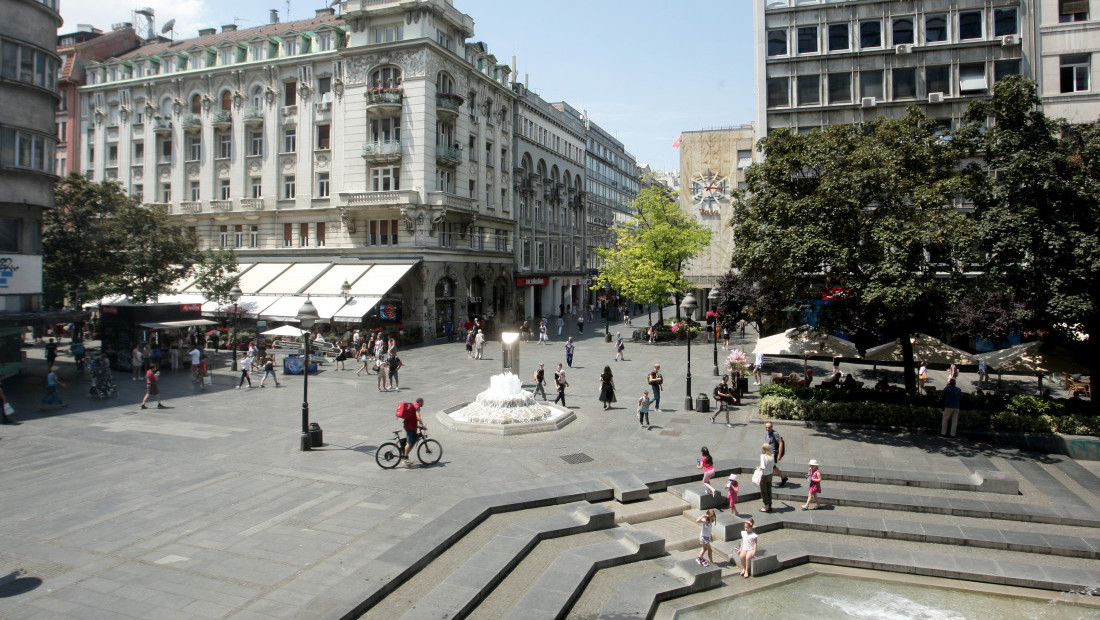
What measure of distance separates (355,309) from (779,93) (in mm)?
29076

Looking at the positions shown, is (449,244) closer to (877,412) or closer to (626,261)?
(626,261)

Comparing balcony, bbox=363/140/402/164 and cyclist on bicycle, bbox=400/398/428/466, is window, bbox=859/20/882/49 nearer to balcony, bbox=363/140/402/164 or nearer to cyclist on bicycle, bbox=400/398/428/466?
balcony, bbox=363/140/402/164

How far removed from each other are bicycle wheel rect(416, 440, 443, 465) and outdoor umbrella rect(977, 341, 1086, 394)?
18.7 meters

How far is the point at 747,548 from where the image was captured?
11.1 m

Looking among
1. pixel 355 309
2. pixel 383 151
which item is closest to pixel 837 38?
pixel 383 151

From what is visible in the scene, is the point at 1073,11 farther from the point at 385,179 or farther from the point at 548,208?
the point at 548,208

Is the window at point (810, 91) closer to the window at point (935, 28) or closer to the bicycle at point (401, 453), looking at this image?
the window at point (935, 28)

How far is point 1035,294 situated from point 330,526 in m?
18.0

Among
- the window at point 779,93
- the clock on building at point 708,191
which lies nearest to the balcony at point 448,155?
the clock on building at point 708,191

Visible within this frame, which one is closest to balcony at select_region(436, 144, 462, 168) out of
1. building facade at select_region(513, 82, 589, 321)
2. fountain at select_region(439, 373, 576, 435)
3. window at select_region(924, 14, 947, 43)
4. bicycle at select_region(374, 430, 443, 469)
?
building facade at select_region(513, 82, 589, 321)

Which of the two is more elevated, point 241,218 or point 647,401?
point 241,218

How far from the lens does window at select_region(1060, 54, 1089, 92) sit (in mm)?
34062

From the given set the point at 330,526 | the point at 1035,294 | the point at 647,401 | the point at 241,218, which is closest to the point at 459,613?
the point at 330,526

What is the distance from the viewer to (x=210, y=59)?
49500 millimetres
